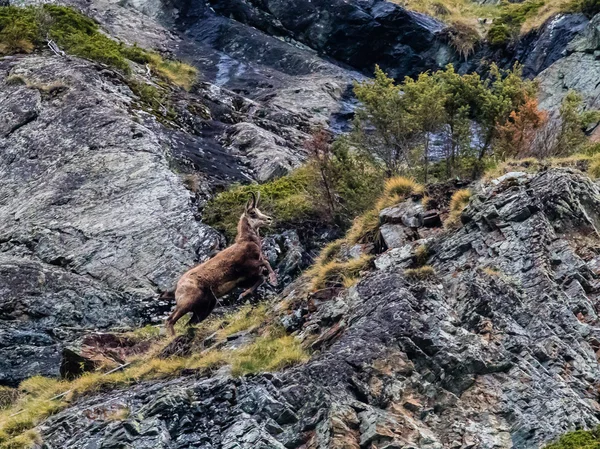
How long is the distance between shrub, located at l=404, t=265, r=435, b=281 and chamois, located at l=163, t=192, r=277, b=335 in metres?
3.52

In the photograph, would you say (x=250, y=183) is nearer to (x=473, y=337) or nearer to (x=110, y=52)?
(x=110, y=52)

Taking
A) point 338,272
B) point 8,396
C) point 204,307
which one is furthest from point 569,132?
point 8,396

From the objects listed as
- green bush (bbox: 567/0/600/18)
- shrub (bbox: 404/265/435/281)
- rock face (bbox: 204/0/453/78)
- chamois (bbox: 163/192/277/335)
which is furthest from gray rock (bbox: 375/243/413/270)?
rock face (bbox: 204/0/453/78)

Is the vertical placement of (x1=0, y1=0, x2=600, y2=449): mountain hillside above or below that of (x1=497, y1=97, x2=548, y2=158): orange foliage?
below

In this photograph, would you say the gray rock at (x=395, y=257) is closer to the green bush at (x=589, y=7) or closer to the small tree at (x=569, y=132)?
the small tree at (x=569, y=132)

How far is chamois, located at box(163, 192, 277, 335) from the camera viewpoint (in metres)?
16.1

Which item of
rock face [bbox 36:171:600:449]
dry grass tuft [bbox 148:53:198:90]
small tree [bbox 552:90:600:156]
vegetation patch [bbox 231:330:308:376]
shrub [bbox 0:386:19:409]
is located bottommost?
shrub [bbox 0:386:19:409]

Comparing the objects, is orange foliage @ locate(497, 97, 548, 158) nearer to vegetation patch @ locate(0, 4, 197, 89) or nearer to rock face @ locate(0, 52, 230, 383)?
rock face @ locate(0, 52, 230, 383)

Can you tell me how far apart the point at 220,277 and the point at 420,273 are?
404 centimetres

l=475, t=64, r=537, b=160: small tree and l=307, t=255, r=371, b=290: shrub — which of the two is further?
l=475, t=64, r=537, b=160: small tree

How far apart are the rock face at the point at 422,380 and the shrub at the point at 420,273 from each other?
130mm

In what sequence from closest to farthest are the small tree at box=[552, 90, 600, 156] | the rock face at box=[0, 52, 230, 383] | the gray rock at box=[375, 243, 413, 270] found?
the gray rock at box=[375, 243, 413, 270], the rock face at box=[0, 52, 230, 383], the small tree at box=[552, 90, 600, 156]

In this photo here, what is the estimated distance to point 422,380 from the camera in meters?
11.7

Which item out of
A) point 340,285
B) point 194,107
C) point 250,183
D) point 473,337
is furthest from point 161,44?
point 473,337
